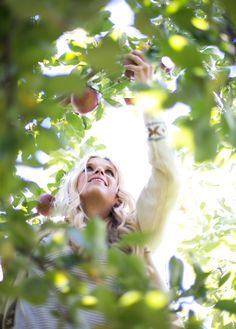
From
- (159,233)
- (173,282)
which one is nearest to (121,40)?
(159,233)

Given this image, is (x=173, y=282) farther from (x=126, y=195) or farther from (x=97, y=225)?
(x=126, y=195)

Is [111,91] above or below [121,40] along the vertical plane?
below

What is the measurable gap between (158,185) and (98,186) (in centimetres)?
41

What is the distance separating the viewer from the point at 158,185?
2025 millimetres

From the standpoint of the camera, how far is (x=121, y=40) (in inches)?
107

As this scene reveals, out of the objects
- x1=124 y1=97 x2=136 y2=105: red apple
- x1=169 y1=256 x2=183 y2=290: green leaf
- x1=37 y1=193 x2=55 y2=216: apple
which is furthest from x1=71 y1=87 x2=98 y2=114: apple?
x1=169 y1=256 x2=183 y2=290: green leaf

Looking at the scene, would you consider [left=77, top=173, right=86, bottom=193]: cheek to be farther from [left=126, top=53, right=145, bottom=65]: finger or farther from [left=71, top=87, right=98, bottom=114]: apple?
[left=126, top=53, right=145, bottom=65]: finger

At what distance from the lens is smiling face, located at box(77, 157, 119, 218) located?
2322 mm

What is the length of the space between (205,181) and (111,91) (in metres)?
0.85

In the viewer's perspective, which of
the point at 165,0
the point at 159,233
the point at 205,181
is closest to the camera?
the point at 159,233

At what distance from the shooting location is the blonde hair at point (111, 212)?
2141mm

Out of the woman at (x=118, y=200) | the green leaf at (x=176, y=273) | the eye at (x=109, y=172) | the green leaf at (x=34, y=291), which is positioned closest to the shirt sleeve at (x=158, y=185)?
the woman at (x=118, y=200)

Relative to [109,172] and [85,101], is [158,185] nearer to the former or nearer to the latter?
[109,172]

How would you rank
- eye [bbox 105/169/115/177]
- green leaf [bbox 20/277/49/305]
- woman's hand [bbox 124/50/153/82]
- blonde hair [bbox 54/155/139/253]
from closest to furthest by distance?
green leaf [bbox 20/277/49/305]
woman's hand [bbox 124/50/153/82]
blonde hair [bbox 54/155/139/253]
eye [bbox 105/169/115/177]
